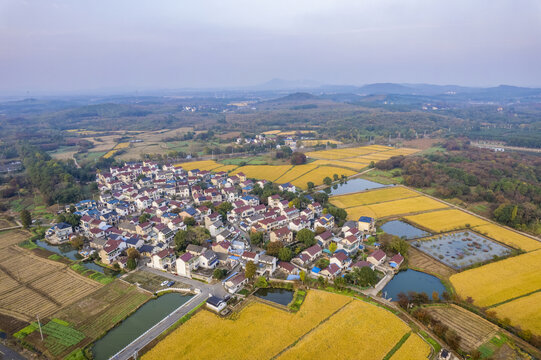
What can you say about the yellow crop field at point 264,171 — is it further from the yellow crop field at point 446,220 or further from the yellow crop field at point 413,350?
the yellow crop field at point 413,350

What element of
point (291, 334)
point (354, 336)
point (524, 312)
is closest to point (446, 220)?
point (524, 312)

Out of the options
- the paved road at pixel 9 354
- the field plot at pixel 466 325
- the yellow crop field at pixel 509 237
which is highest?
the yellow crop field at pixel 509 237

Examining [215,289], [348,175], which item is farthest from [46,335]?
[348,175]

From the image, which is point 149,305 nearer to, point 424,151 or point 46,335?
point 46,335

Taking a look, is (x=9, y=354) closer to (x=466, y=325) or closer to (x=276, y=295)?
(x=276, y=295)

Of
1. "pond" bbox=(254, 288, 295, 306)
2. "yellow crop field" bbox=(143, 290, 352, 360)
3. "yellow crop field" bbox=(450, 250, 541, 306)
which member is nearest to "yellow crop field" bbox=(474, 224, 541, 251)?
"yellow crop field" bbox=(450, 250, 541, 306)

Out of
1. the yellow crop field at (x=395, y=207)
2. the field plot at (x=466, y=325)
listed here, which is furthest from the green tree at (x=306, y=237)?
the field plot at (x=466, y=325)
